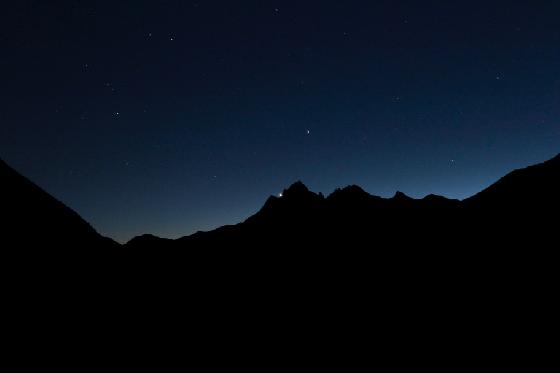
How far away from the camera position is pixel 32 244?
1443cm

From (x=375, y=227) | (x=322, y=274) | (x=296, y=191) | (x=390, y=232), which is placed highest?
(x=296, y=191)

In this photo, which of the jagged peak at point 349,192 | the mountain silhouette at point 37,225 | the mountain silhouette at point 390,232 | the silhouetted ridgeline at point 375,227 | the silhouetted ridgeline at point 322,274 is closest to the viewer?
the mountain silhouette at point 37,225

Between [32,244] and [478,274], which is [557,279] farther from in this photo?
[32,244]

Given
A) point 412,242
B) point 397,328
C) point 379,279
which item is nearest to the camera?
point 397,328

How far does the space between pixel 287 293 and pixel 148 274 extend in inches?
746

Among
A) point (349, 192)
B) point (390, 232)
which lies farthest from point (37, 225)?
point (349, 192)

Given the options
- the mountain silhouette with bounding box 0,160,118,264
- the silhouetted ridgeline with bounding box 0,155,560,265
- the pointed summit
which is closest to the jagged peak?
the silhouetted ridgeline with bounding box 0,155,560,265

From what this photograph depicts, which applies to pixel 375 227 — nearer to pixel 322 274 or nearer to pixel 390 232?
pixel 390 232

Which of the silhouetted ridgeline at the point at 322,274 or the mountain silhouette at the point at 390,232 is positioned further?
the mountain silhouette at the point at 390,232

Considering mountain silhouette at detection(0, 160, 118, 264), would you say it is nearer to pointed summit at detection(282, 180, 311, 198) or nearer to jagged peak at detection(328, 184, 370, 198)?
pointed summit at detection(282, 180, 311, 198)

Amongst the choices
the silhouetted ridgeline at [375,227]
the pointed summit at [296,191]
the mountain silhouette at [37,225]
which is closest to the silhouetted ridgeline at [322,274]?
the mountain silhouette at [37,225]

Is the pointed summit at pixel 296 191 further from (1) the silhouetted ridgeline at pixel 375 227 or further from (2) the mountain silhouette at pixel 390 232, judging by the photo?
(2) the mountain silhouette at pixel 390 232

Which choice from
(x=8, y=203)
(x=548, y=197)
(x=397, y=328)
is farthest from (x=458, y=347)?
(x=8, y=203)

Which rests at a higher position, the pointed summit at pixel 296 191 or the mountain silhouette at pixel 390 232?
the pointed summit at pixel 296 191
